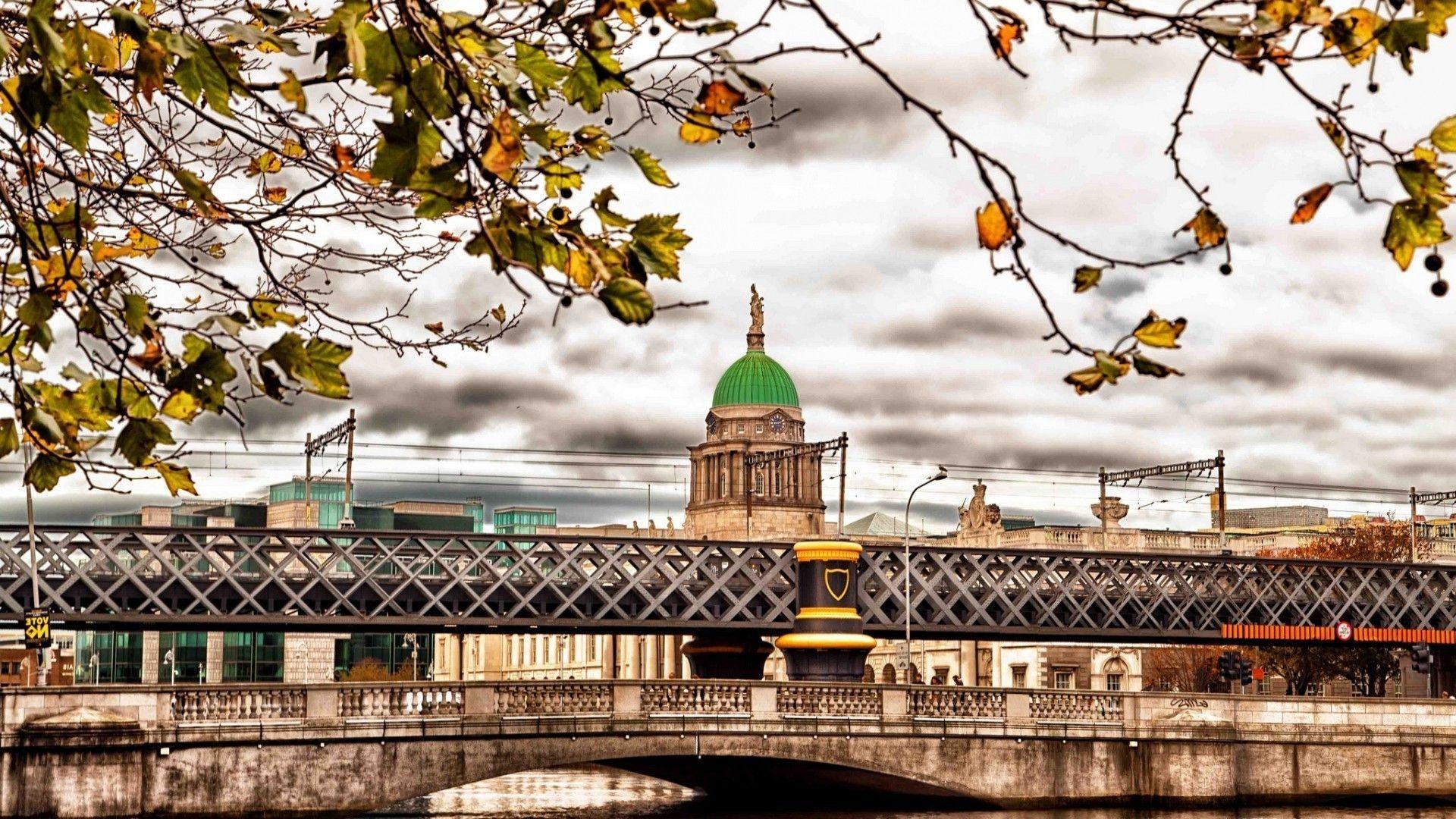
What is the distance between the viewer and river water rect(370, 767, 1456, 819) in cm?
4762

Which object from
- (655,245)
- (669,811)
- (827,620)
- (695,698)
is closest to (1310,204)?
(655,245)

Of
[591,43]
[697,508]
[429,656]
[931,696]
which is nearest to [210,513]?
[429,656]

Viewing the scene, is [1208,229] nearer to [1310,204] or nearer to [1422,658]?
[1310,204]

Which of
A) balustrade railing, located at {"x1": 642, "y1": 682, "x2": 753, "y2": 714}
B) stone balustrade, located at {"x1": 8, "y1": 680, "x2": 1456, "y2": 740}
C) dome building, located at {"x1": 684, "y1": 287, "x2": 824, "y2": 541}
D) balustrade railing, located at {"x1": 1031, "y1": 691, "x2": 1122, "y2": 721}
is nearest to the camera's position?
stone balustrade, located at {"x1": 8, "y1": 680, "x2": 1456, "y2": 740}

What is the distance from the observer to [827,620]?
56.2 metres

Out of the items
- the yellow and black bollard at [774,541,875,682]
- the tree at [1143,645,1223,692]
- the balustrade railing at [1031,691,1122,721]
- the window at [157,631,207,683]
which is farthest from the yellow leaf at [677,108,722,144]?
the window at [157,631,207,683]

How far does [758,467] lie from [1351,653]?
72349 millimetres

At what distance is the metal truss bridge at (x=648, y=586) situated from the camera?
56.8 meters

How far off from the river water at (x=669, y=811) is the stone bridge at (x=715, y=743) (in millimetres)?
1031

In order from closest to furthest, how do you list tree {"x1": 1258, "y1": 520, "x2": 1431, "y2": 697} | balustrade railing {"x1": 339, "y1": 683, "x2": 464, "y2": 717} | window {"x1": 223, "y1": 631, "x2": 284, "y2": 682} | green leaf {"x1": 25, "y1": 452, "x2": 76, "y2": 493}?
1. green leaf {"x1": 25, "y1": 452, "x2": 76, "y2": 493}
2. balustrade railing {"x1": 339, "y1": 683, "x2": 464, "y2": 717}
3. tree {"x1": 1258, "y1": 520, "x2": 1431, "y2": 697}
4. window {"x1": 223, "y1": 631, "x2": 284, "y2": 682}

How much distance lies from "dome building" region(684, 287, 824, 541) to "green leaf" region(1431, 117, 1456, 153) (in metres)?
148

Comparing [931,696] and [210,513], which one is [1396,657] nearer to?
[931,696]

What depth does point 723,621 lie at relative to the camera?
2346 inches

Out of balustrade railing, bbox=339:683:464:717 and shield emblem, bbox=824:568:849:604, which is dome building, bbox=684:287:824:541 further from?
balustrade railing, bbox=339:683:464:717
